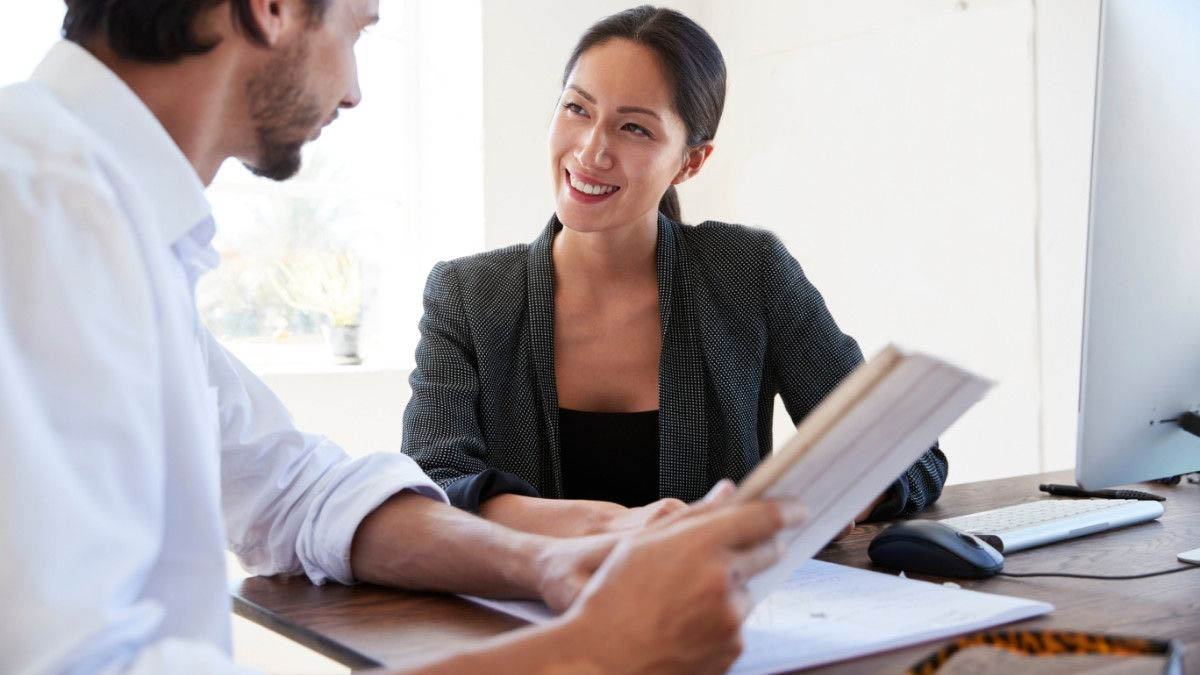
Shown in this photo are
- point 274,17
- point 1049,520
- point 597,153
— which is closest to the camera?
point 274,17

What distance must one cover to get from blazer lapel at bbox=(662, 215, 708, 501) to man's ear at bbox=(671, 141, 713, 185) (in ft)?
0.72

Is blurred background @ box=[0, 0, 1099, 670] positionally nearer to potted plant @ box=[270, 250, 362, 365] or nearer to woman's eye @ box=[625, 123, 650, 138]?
potted plant @ box=[270, 250, 362, 365]

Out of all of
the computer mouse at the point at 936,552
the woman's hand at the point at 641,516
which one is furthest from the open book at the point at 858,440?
the computer mouse at the point at 936,552

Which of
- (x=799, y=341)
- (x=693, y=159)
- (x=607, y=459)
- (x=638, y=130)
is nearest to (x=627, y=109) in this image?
(x=638, y=130)

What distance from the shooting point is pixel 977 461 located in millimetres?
3197

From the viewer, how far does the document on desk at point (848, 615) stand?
0.78 meters

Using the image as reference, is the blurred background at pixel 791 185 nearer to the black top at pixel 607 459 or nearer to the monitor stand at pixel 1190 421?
the black top at pixel 607 459

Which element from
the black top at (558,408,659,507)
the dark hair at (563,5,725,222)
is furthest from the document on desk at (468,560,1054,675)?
the dark hair at (563,5,725,222)

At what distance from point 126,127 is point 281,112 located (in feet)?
0.61

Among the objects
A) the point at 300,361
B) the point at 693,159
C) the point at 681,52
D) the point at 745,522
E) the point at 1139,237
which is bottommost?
the point at 300,361

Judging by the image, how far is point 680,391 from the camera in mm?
1688

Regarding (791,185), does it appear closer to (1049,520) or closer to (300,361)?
(300,361)

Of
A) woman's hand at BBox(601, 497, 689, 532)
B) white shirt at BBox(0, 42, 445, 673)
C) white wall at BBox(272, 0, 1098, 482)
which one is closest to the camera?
white shirt at BBox(0, 42, 445, 673)

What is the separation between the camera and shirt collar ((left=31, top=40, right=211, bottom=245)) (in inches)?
31.2
